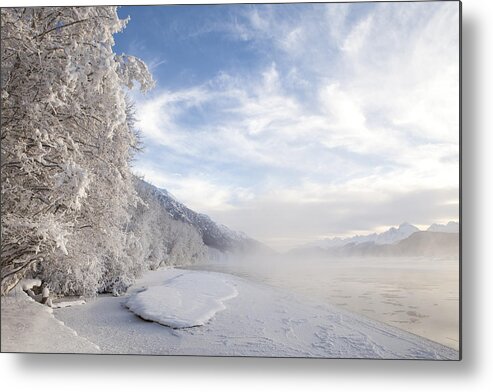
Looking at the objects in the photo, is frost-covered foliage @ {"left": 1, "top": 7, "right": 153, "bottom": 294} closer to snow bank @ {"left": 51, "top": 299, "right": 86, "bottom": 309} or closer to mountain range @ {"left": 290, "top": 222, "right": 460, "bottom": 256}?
snow bank @ {"left": 51, "top": 299, "right": 86, "bottom": 309}

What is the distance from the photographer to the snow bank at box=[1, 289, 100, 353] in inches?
133

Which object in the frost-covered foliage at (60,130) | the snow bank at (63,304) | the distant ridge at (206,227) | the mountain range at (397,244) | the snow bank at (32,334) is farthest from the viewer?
the snow bank at (63,304)

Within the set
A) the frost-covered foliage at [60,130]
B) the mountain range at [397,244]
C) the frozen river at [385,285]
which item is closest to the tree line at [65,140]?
the frost-covered foliage at [60,130]

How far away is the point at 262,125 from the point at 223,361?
182 centimetres

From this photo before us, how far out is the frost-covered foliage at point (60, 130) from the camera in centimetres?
315

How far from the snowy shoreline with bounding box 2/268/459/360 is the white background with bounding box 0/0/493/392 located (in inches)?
4.0

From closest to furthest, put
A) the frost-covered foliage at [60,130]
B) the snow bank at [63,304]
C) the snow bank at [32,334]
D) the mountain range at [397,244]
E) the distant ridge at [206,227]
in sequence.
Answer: the frost-covered foliage at [60,130] < the mountain range at [397,244] < the snow bank at [32,334] < the distant ridge at [206,227] < the snow bank at [63,304]

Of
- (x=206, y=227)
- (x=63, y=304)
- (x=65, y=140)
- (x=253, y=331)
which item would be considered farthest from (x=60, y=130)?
(x=253, y=331)

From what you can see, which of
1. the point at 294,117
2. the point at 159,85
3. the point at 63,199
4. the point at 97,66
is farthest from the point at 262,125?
the point at 63,199

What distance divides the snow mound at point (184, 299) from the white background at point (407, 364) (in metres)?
0.31

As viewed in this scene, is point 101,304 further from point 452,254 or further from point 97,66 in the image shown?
point 452,254

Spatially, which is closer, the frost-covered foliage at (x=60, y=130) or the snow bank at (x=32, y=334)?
the frost-covered foliage at (x=60, y=130)

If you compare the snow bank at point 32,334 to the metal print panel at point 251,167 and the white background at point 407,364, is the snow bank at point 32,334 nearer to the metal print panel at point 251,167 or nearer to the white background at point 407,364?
the metal print panel at point 251,167

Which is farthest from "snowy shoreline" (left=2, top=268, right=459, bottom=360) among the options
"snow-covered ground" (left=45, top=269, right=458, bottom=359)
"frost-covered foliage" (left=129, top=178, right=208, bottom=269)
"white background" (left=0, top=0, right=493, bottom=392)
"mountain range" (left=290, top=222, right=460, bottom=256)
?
"mountain range" (left=290, top=222, right=460, bottom=256)
